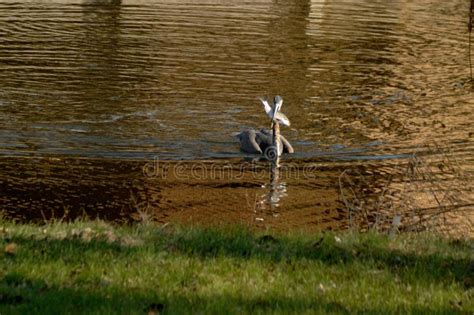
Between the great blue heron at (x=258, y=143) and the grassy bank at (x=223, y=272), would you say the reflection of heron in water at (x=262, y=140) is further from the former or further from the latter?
the grassy bank at (x=223, y=272)

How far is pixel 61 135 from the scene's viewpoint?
19.1 metres

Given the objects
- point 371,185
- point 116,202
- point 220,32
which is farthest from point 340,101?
point 220,32

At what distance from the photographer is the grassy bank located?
25.5 feet

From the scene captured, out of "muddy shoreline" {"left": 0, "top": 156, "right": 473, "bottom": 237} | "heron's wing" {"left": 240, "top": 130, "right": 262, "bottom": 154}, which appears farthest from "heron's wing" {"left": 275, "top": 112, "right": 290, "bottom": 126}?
"muddy shoreline" {"left": 0, "top": 156, "right": 473, "bottom": 237}

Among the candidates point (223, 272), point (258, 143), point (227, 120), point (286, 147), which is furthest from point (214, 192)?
point (223, 272)

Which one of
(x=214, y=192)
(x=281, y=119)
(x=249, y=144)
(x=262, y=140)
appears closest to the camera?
(x=214, y=192)

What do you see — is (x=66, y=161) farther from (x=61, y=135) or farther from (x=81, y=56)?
(x=81, y=56)

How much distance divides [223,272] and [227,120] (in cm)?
1240

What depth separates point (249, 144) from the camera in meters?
18.7

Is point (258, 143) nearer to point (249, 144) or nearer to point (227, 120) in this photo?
point (249, 144)

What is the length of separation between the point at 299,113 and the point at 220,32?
1289 centimetres

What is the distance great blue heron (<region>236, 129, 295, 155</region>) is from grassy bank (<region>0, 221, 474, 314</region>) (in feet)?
26.0

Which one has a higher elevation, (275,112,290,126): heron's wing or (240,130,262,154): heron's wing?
(275,112,290,126): heron's wing

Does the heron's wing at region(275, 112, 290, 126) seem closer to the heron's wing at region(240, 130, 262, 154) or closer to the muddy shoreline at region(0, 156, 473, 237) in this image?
the heron's wing at region(240, 130, 262, 154)
